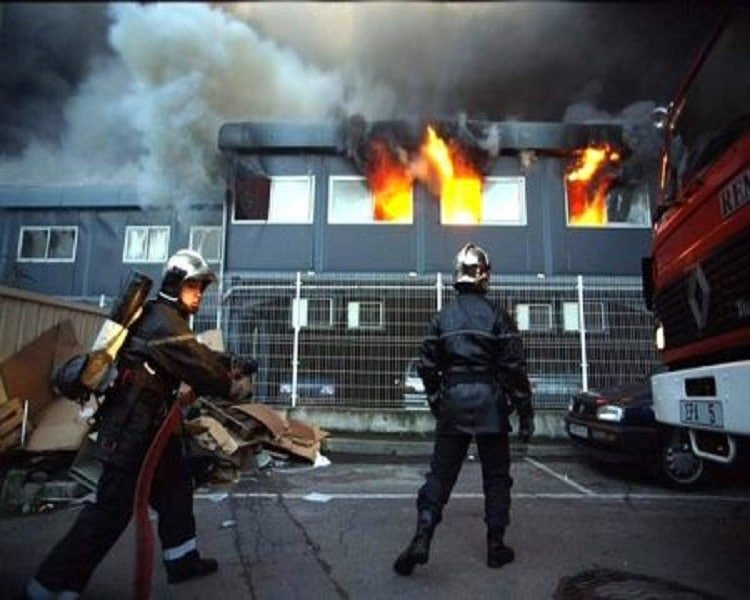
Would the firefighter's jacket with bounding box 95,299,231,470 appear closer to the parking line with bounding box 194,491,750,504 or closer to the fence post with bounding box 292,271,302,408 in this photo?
the parking line with bounding box 194,491,750,504

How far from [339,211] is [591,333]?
316 inches

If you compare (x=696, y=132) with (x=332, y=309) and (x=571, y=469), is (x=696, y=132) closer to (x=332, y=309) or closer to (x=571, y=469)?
(x=571, y=469)

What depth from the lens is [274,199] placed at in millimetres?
16891

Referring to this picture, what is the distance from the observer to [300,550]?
4.38 meters

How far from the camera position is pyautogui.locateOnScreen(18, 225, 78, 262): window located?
2045 centimetres

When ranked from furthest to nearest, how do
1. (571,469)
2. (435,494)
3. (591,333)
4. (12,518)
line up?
(591,333) → (571,469) → (12,518) → (435,494)

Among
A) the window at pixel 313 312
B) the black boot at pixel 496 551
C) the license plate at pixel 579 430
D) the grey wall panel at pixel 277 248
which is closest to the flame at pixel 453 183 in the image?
the grey wall panel at pixel 277 248

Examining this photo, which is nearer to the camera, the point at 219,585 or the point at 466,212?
the point at 219,585

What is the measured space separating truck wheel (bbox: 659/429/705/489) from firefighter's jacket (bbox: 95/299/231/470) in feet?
15.5

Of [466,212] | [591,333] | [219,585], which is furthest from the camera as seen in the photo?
[466,212]

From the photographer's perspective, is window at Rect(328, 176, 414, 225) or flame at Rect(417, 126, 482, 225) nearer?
flame at Rect(417, 126, 482, 225)

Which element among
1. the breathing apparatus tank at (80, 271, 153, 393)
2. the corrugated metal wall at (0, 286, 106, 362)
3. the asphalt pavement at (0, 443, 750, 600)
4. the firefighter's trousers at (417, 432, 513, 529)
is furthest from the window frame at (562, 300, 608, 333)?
the breathing apparatus tank at (80, 271, 153, 393)

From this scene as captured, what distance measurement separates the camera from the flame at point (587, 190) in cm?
1658

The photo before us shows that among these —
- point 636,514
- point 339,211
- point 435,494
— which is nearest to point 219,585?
point 435,494
